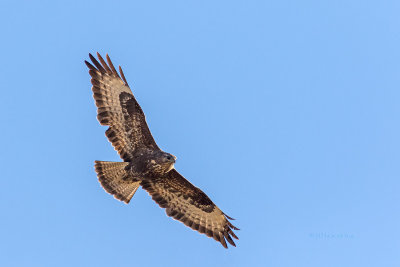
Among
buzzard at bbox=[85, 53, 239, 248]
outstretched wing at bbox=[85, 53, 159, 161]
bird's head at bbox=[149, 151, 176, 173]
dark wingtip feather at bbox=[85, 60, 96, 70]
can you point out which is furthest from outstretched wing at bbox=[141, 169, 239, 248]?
dark wingtip feather at bbox=[85, 60, 96, 70]

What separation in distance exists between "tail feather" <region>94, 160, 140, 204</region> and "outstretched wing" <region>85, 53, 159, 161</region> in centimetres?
31

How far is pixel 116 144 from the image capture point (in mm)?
13156

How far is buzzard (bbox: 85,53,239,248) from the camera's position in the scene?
13.0 metres

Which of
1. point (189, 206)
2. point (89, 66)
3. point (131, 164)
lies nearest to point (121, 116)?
point (131, 164)

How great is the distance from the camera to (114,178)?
1312 centimetres

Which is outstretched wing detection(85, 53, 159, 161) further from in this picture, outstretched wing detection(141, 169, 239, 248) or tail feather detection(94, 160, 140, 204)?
outstretched wing detection(141, 169, 239, 248)

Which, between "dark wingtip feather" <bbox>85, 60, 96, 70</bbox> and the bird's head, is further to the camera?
"dark wingtip feather" <bbox>85, 60, 96, 70</bbox>

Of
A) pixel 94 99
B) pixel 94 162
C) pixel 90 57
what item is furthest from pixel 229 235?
pixel 90 57

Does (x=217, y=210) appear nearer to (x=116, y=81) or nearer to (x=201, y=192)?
(x=201, y=192)

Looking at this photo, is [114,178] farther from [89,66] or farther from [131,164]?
[89,66]

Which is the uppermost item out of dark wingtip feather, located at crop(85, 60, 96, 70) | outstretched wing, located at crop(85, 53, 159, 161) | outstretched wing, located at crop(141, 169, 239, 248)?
dark wingtip feather, located at crop(85, 60, 96, 70)

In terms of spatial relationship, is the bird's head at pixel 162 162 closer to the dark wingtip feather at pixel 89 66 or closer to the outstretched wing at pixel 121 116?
the outstretched wing at pixel 121 116

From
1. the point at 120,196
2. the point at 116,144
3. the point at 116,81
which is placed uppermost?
the point at 116,81

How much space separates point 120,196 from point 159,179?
0.97 m
